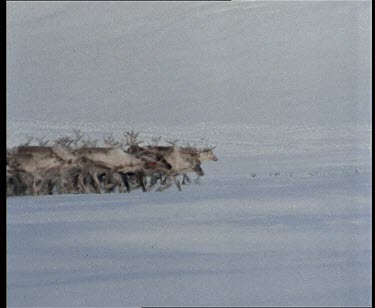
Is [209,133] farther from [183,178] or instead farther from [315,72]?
[315,72]

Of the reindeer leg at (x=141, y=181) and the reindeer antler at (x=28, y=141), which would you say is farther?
the reindeer leg at (x=141, y=181)

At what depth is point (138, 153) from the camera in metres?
2.77

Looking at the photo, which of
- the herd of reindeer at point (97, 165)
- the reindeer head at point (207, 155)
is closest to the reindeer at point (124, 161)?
the herd of reindeer at point (97, 165)

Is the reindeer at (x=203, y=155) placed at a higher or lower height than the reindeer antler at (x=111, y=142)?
lower

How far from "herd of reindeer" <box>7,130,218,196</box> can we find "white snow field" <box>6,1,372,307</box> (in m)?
0.03

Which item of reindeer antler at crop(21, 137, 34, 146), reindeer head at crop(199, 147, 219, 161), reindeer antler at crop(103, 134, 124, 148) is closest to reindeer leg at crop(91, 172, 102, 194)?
reindeer antler at crop(103, 134, 124, 148)

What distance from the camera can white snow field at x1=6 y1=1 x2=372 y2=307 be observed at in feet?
8.95

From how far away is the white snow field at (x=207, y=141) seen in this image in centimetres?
273

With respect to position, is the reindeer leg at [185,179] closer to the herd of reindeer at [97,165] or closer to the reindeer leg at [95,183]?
the herd of reindeer at [97,165]

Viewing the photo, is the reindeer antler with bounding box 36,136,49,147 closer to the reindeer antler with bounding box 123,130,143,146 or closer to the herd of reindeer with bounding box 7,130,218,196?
the herd of reindeer with bounding box 7,130,218,196

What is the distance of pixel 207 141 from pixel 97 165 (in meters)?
0.34

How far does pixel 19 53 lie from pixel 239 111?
68cm

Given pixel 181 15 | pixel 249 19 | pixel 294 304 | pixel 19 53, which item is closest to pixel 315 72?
pixel 249 19

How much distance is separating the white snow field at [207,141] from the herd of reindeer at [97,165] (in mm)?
→ 29
